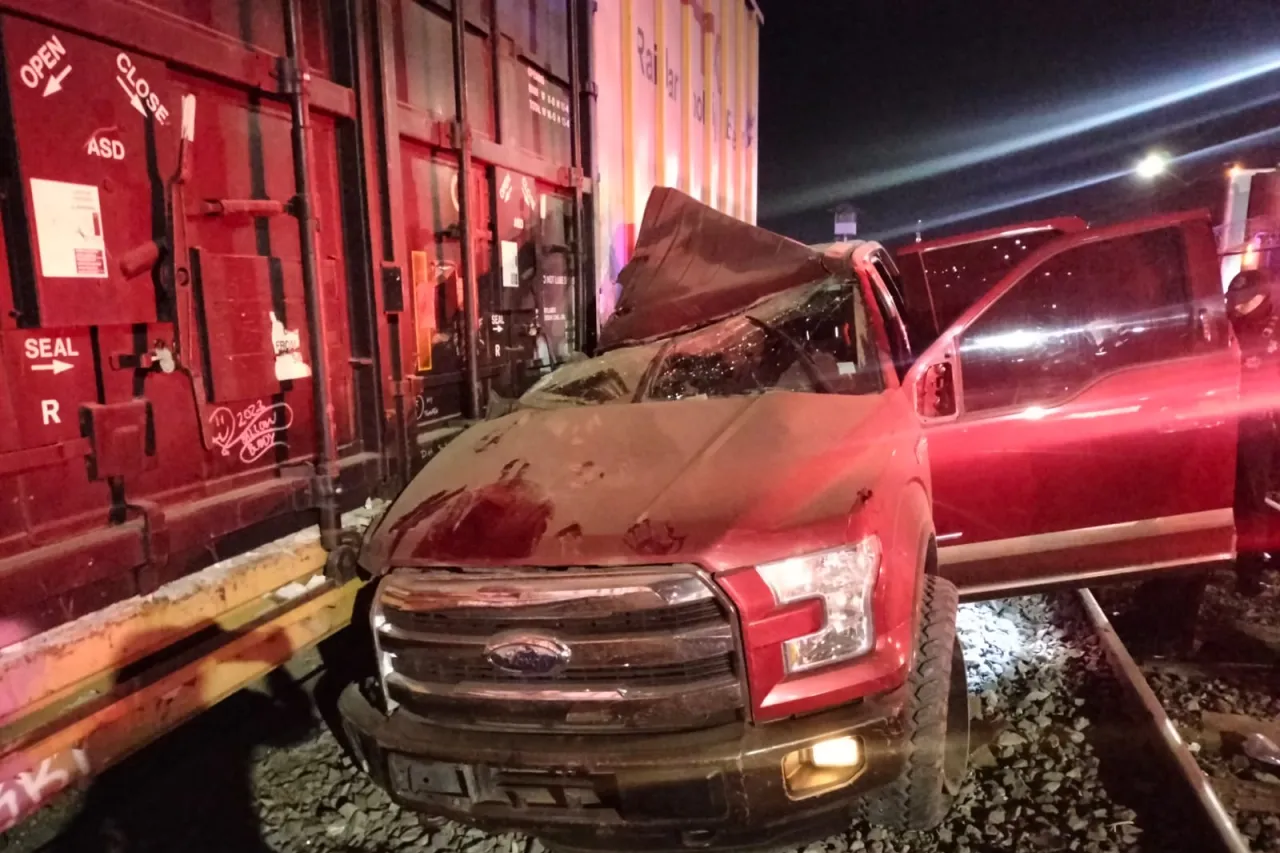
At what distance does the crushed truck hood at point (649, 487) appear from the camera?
87.5 inches

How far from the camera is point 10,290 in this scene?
2.09 meters

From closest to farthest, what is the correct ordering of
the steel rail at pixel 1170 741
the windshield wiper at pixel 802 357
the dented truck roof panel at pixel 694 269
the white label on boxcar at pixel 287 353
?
the steel rail at pixel 1170 741 < the white label on boxcar at pixel 287 353 < the windshield wiper at pixel 802 357 < the dented truck roof panel at pixel 694 269

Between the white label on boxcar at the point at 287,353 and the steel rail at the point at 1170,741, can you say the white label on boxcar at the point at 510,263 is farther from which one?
the steel rail at the point at 1170,741

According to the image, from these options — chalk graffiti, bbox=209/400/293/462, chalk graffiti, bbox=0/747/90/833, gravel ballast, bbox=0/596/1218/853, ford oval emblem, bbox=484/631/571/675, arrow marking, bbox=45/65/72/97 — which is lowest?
gravel ballast, bbox=0/596/1218/853

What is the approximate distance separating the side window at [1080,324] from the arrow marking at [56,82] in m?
3.27

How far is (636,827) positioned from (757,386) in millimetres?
1669

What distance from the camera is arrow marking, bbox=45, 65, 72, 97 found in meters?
2.15

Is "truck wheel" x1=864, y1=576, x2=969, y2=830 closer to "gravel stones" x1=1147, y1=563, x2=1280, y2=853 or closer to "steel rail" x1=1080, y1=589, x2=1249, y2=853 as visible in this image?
"steel rail" x1=1080, y1=589, x2=1249, y2=853

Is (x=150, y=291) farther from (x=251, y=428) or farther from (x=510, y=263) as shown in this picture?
(x=510, y=263)

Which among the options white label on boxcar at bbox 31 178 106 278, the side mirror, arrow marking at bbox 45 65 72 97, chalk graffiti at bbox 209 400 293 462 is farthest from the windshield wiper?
arrow marking at bbox 45 65 72 97

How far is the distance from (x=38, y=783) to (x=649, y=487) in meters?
1.63

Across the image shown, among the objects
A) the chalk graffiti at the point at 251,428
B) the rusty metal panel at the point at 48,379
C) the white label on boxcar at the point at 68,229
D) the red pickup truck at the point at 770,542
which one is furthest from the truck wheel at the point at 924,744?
the white label on boxcar at the point at 68,229

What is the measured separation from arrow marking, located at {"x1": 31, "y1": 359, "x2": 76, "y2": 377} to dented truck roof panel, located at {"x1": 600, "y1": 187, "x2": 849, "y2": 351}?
2299 mm

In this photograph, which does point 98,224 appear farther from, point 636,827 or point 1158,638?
point 1158,638
